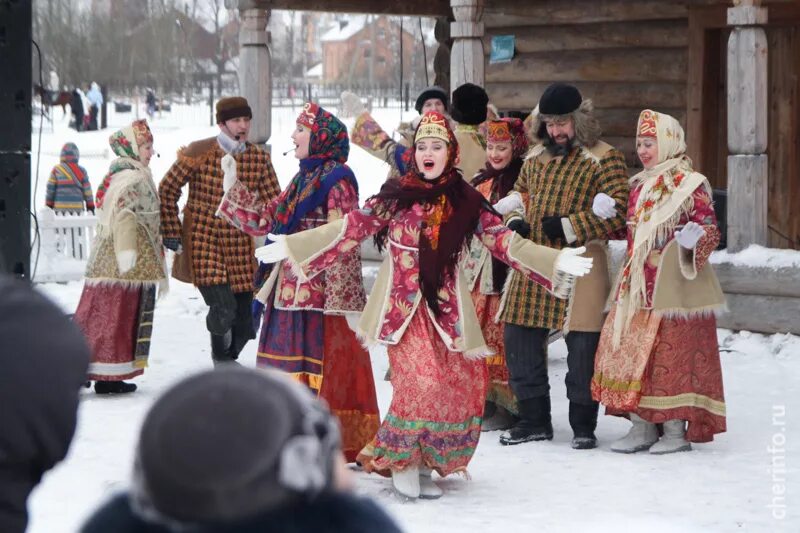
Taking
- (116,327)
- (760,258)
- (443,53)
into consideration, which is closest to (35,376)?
(116,327)

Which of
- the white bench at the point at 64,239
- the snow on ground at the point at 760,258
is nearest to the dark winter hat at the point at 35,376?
the snow on ground at the point at 760,258

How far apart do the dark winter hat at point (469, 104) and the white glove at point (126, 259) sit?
2.00 meters

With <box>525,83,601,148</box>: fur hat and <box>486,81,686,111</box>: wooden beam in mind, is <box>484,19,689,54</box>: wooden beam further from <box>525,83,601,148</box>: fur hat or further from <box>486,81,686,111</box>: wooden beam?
<box>525,83,601,148</box>: fur hat

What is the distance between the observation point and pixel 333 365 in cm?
633

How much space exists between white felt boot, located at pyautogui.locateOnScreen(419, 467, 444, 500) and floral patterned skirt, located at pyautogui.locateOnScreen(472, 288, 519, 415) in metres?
1.27

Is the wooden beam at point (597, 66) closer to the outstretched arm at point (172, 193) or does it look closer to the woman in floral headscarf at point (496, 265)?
the woman in floral headscarf at point (496, 265)

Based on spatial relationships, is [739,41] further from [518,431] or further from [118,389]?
[118,389]

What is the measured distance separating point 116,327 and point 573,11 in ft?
17.7

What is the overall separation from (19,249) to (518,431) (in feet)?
8.42

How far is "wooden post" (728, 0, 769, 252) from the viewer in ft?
29.2

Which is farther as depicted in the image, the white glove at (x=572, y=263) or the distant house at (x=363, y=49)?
the distant house at (x=363, y=49)

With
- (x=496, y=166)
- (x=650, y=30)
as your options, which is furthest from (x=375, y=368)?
(x=650, y=30)

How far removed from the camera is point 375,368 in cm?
895

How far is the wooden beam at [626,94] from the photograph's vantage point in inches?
447
